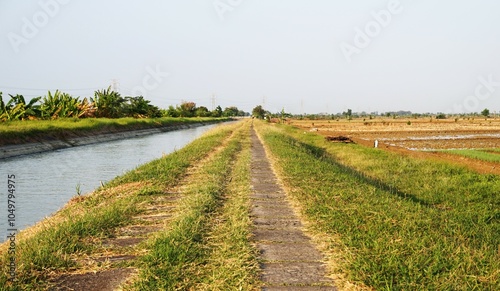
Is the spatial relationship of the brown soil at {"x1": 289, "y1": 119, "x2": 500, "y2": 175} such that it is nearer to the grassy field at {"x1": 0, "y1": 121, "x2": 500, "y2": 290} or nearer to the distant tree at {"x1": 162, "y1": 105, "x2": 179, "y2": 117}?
the grassy field at {"x1": 0, "y1": 121, "x2": 500, "y2": 290}

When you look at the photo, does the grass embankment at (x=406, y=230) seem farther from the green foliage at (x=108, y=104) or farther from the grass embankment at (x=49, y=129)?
the green foliage at (x=108, y=104)

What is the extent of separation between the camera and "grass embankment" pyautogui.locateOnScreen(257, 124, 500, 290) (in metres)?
3.03

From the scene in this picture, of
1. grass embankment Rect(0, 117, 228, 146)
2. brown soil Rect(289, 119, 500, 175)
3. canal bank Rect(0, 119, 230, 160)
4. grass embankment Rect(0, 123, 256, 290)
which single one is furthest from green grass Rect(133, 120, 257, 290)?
grass embankment Rect(0, 117, 228, 146)

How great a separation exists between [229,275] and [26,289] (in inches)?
62.8

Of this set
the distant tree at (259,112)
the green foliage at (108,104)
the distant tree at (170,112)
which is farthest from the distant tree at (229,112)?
the green foliage at (108,104)

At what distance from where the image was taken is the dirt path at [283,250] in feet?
10.2

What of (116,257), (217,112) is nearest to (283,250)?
(116,257)

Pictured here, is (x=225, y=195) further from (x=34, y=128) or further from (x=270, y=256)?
(x=34, y=128)

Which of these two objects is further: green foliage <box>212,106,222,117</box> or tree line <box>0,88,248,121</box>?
green foliage <box>212,106,222,117</box>

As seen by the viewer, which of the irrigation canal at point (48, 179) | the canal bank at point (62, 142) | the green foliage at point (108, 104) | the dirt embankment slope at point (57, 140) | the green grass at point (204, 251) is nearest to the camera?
the green grass at point (204, 251)

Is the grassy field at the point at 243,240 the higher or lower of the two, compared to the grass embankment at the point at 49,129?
lower

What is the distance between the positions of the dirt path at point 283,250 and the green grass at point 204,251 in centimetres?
16

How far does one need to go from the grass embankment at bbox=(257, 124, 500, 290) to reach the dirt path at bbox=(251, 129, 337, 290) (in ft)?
0.72

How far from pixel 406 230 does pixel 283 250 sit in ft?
4.87
